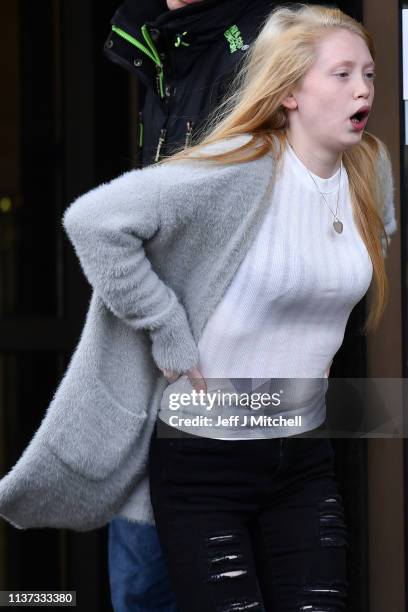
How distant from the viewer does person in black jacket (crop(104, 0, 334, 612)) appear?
2.29 m

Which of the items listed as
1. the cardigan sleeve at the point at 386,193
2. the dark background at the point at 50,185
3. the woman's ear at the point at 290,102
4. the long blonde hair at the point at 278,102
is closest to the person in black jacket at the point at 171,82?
the long blonde hair at the point at 278,102

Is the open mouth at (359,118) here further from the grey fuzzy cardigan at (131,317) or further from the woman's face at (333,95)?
the grey fuzzy cardigan at (131,317)

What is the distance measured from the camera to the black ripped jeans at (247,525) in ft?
6.60

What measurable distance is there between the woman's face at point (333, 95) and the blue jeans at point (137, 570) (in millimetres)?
846

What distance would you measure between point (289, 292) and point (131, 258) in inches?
11.4

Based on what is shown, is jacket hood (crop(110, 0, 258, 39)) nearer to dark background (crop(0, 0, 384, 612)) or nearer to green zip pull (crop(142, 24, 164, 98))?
green zip pull (crop(142, 24, 164, 98))

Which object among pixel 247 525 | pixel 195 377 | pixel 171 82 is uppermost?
pixel 171 82

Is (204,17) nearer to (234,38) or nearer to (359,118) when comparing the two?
(234,38)

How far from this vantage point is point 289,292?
2.01 m

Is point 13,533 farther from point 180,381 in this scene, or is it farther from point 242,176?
point 242,176


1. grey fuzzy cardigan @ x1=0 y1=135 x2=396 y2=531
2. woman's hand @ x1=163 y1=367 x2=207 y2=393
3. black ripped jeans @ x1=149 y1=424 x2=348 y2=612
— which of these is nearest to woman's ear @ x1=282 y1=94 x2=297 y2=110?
grey fuzzy cardigan @ x1=0 y1=135 x2=396 y2=531

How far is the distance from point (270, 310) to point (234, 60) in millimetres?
602

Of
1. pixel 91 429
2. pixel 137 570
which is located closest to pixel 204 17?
pixel 91 429

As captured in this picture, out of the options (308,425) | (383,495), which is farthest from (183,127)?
(383,495)
